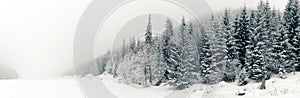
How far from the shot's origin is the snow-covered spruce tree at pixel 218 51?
51.6 metres

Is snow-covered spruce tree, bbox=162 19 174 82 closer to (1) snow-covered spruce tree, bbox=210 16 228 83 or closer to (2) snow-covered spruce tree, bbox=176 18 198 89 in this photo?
(2) snow-covered spruce tree, bbox=176 18 198 89

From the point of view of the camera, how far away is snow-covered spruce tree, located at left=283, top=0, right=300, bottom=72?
4669cm

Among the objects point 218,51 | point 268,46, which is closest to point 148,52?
point 218,51

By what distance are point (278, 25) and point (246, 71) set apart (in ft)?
33.5

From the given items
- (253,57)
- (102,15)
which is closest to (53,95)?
(102,15)

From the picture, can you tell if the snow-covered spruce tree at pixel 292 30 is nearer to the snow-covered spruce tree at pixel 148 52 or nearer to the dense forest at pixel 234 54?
the dense forest at pixel 234 54

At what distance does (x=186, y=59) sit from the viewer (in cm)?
5409

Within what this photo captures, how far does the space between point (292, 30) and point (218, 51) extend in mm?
11916

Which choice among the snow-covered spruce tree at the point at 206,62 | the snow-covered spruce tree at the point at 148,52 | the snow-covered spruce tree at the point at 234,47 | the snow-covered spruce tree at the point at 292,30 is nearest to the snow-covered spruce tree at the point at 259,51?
the snow-covered spruce tree at the point at 292,30

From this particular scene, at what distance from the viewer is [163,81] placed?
5888 centimetres

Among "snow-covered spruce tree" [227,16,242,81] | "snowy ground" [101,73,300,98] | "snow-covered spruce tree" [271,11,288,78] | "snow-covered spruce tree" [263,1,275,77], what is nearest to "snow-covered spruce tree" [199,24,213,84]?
"snow-covered spruce tree" [227,16,242,81]

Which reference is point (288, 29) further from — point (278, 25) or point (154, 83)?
point (154, 83)

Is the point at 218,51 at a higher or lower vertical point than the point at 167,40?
lower

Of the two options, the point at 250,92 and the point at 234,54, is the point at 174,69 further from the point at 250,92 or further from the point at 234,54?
the point at 250,92
